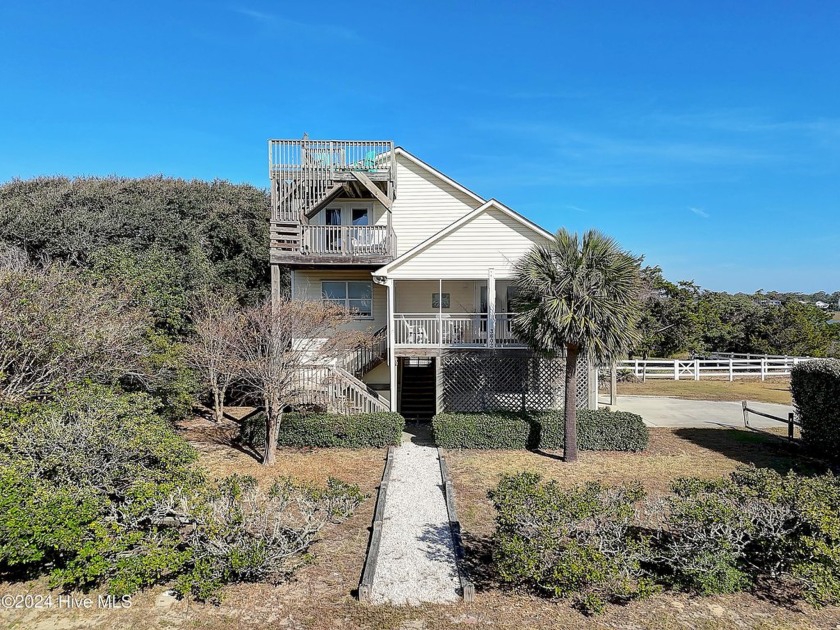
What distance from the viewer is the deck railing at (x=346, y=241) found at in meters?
16.3

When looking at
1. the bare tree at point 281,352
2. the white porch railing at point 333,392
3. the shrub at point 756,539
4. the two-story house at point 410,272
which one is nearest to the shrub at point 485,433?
the two-story house at point 410,272

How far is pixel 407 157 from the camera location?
1845 centimetres

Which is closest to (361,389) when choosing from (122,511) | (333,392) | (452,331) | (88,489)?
(333,392)

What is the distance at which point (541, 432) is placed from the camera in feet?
42.3

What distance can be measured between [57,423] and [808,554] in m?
10.8

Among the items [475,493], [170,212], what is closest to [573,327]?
[475,493]

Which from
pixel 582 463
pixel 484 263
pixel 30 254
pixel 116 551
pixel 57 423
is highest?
pixel 30 254

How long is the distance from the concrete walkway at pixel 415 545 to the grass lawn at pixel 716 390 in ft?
53.8

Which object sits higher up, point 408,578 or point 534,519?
point 534,519

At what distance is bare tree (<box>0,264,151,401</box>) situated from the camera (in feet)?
27.1

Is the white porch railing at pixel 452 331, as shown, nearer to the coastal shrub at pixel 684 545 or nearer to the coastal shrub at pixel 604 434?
the coastal shrub at pixel 604 434

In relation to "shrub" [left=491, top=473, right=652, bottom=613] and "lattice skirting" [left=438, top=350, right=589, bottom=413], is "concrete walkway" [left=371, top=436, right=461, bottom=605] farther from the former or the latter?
"lattice skirting" [left=438, top=350, right=589, bottom=413]

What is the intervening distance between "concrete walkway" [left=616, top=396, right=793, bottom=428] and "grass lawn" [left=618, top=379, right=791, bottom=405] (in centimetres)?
134

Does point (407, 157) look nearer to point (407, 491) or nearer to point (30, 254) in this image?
point (407, 491)
